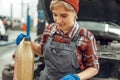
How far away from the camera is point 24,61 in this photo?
4.70ft

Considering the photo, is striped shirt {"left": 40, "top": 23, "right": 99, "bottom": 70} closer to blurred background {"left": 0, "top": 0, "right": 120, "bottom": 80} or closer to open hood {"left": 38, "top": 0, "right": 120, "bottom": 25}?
blurred background {"left": 0, "top": 0, "right": 120, "bottom": 80}

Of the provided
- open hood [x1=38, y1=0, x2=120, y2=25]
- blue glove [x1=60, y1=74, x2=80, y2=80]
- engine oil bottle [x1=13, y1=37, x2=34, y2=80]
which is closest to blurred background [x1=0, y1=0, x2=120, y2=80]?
open hood [x1=38, y1=0, x2=120, y2=25]

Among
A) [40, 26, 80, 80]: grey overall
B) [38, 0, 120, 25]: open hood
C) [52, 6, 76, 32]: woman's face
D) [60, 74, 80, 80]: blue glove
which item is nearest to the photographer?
Answer: [60, 74, 80, 80]: blue glove

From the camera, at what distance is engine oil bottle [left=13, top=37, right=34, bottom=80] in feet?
4.69

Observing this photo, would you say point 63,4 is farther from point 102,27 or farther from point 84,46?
point 102,27

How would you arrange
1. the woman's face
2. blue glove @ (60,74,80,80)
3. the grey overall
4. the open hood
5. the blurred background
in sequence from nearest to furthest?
blue glove @ (60,74,80,80) → the woman's face → the grey overall → the blurred background → the open hood

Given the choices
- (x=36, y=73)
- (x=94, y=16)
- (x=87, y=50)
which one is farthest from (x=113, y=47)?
(x=87, y=50)

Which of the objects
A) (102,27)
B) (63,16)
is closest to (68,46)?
(63,16)

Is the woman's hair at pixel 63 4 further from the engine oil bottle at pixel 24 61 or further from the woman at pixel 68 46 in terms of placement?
the engine oil bottle at pixel 24 61

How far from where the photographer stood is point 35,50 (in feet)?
5.03

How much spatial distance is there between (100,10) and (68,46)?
148cm

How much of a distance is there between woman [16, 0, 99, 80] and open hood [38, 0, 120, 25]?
1287mm

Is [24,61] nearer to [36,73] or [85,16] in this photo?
[36,73]

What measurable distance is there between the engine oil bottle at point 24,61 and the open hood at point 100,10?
1361 millimetres
